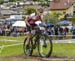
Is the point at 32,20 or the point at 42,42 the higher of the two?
the point at 32,20

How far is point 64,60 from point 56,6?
77367 mm

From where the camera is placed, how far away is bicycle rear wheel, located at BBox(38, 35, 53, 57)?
9.91 meters

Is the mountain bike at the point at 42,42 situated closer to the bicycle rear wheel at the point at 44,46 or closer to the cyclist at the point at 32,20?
the bicycle rear wheel at the point at 44,46

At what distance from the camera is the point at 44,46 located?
10078mm

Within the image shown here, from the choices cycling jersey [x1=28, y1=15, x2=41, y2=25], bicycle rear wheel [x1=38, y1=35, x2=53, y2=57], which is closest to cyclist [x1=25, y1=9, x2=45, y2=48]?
cycling jersey [x1=28, y1=15, x2=41, y2=25]

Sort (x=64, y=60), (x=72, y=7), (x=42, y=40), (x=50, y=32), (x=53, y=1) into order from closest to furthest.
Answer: (x=64, y=60) → (x=42, y=40) → (x=50, y=32) → (x=72, y=7) → (x=53, y=1)

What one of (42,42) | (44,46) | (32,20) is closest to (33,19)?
(32,20)

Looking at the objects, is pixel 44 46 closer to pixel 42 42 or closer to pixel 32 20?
pixel 42 42

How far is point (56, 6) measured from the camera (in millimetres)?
86000

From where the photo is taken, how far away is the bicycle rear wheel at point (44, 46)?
991 cm

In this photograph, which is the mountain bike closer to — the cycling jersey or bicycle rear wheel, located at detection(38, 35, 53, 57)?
bicycle rear wheel, located at detection(38, 35, 53, 57)

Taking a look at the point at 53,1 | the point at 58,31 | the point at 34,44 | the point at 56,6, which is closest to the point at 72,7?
the point at 56,6

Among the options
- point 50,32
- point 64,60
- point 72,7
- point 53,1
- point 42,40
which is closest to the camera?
point 64,60

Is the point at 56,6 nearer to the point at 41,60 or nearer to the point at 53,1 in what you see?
the point at 53,1
